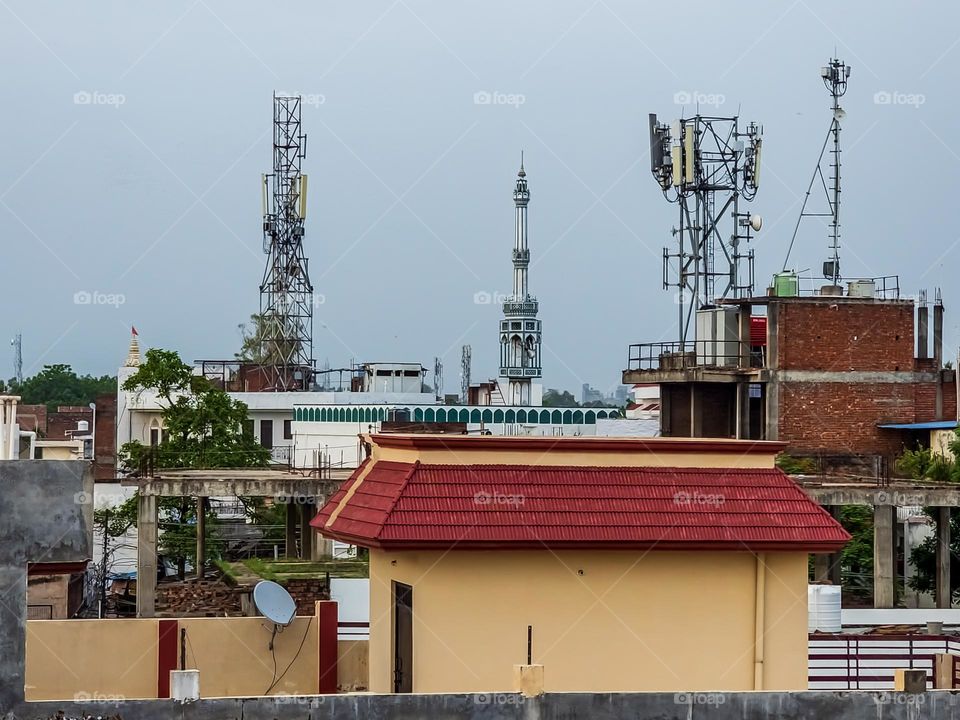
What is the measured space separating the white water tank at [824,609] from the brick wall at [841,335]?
2183cm

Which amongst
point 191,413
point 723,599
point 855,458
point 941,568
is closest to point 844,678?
point 723,599

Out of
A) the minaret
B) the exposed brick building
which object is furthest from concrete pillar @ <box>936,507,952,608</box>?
→ the minaret

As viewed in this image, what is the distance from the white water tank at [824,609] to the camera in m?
29.0

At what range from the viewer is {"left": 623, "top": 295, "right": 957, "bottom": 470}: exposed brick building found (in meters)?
50.8

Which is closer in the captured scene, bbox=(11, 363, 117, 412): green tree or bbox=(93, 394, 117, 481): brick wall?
bbox=(93, 394, 117, 481): brick wall

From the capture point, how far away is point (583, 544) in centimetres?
1620

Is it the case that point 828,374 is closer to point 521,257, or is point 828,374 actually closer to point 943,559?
point 943,559

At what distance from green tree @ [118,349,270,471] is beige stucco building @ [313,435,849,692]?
3488cm

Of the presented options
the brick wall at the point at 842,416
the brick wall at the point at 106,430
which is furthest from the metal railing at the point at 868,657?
the brick wall at the point at 106,430

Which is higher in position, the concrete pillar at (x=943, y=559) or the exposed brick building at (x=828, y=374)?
the exposed brick building at (x=828, y=374)

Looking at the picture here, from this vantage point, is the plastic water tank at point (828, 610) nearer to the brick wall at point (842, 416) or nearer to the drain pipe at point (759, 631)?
the drain pipe at point (759, 631)

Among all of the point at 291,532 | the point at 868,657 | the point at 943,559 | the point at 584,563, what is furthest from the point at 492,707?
the point at 291,532

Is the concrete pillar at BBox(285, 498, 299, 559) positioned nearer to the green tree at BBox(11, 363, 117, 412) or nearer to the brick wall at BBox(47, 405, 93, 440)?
the brick wall at BBox(47, 405, 93, 440)

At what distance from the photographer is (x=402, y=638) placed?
655 inches
